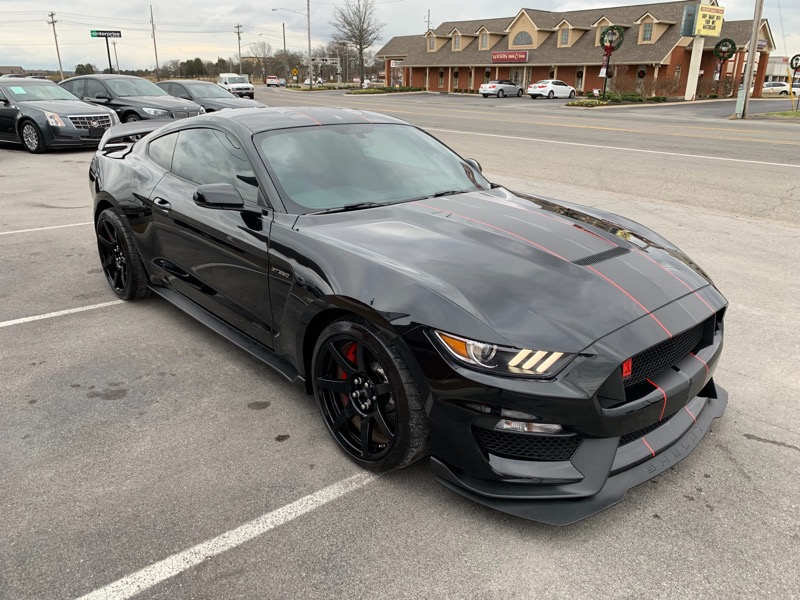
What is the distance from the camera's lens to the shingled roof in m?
49.1

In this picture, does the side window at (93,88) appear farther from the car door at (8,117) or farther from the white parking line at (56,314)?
the white parking line at (56,314)

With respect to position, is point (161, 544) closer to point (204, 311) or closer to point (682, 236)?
point (204, 311)

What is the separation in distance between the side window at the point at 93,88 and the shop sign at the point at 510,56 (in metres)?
47.7

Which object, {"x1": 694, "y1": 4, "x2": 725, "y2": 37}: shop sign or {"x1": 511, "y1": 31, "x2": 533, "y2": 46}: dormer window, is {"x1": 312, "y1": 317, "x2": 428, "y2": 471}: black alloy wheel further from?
{"x1": 511, "y1": 31, "x2": 533, "y2": 46}: dormer window

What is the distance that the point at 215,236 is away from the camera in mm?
3645

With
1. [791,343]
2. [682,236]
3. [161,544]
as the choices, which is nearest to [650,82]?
[682,236]

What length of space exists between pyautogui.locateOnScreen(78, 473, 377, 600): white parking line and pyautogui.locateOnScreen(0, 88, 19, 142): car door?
14.6 metres

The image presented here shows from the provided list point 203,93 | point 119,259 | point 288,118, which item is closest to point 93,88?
point 203,93

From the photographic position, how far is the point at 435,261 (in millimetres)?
2730

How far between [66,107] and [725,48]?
157 ft

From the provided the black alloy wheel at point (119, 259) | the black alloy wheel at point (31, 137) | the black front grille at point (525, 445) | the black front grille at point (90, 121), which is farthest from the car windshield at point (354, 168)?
the black alloy wheel at point (31, 137)

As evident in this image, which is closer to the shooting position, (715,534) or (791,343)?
(715,534)

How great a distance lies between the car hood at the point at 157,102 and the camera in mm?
14906

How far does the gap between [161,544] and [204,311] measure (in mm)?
1905
